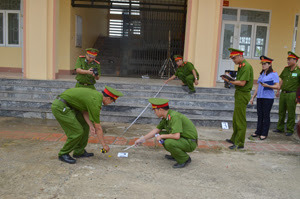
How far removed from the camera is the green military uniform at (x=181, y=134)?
4.13m

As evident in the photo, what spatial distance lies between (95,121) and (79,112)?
2.20 ft

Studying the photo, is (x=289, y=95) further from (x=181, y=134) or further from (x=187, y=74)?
(x=181, y=134)

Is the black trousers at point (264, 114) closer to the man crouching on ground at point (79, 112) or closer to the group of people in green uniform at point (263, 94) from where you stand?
the group of people in green uniform at point (263, 94)

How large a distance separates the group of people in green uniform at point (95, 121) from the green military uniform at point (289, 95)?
3.34 metres

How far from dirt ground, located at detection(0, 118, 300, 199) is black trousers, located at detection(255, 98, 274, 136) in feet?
3.33

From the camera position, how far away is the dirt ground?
3.51m

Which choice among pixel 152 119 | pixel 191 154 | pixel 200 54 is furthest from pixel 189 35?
pixel 191 154

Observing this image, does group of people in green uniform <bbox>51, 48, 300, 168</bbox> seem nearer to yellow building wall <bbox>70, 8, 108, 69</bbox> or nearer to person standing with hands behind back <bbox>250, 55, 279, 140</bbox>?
person standing with hands behind back <bbox>250, 55, 279, 140</bbox>

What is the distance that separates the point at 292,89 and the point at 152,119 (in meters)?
3.34

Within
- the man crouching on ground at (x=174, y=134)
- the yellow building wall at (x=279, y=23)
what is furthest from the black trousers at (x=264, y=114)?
the yellow building wall at (x=279, y=23)

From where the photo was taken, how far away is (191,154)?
16.6 ft

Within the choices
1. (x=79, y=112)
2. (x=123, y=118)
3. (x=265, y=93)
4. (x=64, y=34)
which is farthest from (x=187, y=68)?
(x=64, y=34)

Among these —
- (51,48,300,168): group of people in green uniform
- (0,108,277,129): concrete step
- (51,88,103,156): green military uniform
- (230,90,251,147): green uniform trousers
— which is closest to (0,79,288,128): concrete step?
(0,108,277,129): concrete step

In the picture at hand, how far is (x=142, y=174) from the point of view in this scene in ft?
13.4
